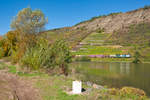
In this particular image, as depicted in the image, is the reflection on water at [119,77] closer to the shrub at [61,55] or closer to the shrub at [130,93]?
the shrub at [61,55]

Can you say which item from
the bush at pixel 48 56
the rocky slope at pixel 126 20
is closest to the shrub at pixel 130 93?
the bush at pixel 48 56

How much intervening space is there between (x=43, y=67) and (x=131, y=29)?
259 ft

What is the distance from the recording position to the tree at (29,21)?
21.7 meters

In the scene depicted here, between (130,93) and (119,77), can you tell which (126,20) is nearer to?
(119,77)

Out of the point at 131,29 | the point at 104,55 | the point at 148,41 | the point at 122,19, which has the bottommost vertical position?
the point at 104,55

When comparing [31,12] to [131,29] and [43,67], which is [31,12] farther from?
[131,29]

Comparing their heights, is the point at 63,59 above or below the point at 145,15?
below

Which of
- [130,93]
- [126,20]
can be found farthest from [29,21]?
[126,20]

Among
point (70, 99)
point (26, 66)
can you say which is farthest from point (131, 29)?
point (70, 99)

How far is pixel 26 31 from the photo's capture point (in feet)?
71.2

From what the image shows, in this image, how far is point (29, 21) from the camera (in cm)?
2183

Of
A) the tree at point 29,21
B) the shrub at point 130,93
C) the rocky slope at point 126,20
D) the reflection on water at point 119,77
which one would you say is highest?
the rocky slope at point 126,20

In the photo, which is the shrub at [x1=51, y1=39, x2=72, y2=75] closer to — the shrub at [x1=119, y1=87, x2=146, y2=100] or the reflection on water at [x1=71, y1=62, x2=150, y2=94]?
the reflection on water at [x1=71, y1=62, x2=150, y2=94]

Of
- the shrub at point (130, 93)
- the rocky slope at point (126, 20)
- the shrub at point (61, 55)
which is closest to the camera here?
the shrub at point (130, 93)
